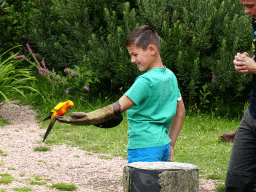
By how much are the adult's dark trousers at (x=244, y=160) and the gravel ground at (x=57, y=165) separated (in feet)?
4.15

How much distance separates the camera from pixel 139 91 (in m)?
2.42

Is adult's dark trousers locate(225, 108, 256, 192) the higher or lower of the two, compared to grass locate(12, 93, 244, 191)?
higher

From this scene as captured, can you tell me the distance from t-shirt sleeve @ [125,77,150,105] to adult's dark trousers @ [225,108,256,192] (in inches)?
38.1

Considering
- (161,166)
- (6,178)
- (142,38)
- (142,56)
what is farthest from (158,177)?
(6,178)

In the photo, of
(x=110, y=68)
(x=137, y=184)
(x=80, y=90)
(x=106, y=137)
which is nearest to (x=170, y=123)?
(x=137, y=184)

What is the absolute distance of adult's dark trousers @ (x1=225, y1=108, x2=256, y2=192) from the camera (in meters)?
2.94

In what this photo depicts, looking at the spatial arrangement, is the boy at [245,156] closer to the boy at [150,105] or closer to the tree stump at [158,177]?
the boy at [150,105]

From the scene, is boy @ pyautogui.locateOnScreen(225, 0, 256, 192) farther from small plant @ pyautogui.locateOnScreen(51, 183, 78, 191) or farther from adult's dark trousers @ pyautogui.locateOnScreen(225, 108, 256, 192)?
small plant @ pyautogui.locateOnScreen(51, 183, 78, 191)

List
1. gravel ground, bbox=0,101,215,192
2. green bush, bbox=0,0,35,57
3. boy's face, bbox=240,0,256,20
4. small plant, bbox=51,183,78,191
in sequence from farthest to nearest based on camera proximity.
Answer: green bush, bbox=0,0,35,57
gravel ground, bbox=0,101,215,192
small plant, bbox=51,183,78,191
boy's face, bbox=240,0,256,20

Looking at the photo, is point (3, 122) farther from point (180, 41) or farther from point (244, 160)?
point (244, 160)

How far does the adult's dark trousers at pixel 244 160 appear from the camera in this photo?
294cm

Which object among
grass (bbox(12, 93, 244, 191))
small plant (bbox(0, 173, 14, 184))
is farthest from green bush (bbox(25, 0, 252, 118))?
small plant (bbox(0, 173, 14, 184))

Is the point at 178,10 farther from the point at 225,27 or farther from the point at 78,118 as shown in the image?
the point at 78,118

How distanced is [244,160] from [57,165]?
2777mm
